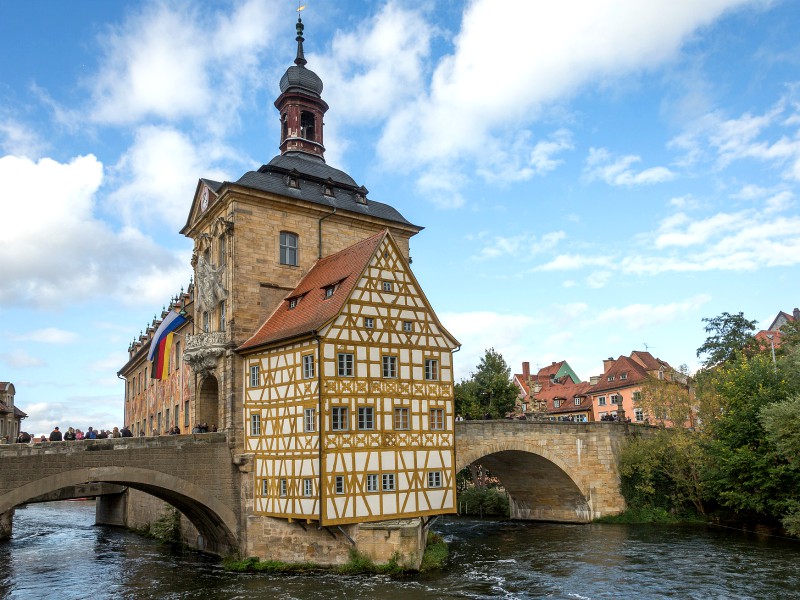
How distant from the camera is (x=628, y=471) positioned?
3588 centimetres

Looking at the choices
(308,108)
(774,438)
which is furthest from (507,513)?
(308,108)

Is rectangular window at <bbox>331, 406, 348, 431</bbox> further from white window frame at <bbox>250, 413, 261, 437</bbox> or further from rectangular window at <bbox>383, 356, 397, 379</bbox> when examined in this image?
white window frame at <bbox>250, 413, 261, 437</bbox>

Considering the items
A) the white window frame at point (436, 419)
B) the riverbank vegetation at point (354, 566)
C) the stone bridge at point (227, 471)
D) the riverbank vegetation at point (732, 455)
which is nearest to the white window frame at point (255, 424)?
the stone bridge at point (227, 471)

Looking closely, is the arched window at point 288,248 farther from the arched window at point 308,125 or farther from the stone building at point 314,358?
the arched window at point 308,125

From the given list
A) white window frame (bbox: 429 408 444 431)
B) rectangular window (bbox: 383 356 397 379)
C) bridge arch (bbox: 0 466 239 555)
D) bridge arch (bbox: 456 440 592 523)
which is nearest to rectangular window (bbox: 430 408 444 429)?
white window frame (bbox: 429 408 444 431)

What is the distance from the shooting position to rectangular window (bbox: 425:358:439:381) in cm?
2605

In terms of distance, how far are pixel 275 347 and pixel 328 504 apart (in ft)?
18.9

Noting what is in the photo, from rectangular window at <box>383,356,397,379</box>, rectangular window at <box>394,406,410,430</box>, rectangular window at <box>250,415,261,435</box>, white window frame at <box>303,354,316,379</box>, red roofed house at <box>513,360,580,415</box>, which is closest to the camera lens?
white window frame at <box>303,354,316,379</box>

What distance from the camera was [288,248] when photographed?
28.8 meters

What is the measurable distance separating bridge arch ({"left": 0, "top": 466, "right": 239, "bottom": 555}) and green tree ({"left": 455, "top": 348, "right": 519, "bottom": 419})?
22.0 metres

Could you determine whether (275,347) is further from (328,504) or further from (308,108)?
(308,108)

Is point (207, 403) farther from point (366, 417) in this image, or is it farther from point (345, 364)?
point (366, 417)

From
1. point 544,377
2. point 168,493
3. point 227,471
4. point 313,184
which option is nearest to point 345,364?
point 227,471

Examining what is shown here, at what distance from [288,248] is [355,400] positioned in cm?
778
